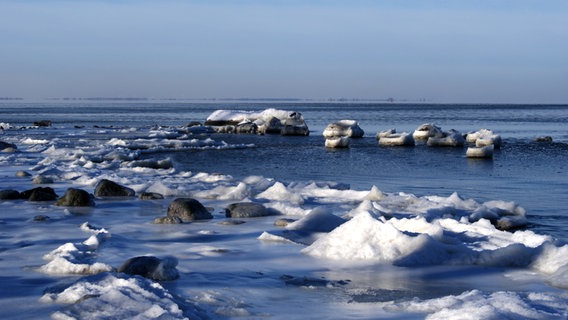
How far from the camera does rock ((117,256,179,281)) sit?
740 cm

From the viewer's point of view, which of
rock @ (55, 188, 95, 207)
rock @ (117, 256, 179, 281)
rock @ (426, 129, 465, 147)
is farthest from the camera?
rock @ (426, 129, 465, 147)

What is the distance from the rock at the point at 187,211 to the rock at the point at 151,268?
13.2 ft

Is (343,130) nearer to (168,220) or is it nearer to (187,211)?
(187,211)

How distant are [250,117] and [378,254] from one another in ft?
167

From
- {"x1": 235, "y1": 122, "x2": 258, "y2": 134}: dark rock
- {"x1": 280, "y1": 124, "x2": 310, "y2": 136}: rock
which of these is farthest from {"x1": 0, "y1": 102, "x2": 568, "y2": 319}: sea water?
{"x1": 235, "y1": 122, "x2": 258, "y2": 134}: dark rock

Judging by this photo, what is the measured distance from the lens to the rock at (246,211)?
12.2 m

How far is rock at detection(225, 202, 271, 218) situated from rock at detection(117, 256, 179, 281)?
455cm

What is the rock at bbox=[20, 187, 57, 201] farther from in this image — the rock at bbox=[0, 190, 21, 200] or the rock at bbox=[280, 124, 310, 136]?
the rock at bbox=[280, 124, 310, 136]

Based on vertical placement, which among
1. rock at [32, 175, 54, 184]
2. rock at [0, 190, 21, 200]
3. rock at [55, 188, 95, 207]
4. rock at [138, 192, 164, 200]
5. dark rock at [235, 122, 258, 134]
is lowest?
dark rock at [235, 122, 258, 134]

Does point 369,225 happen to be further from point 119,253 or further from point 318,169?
point 318,169

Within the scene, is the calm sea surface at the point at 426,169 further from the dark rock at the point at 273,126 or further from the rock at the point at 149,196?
the dark rock at the point at 273,126

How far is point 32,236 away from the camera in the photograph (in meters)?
9.97

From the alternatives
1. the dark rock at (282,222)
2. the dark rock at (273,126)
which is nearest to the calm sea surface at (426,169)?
the dark rock at (282,222)

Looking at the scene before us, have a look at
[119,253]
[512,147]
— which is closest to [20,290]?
[119,253]
